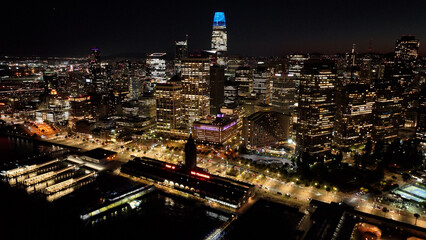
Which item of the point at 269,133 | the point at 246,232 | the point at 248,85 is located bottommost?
the point at 246,232

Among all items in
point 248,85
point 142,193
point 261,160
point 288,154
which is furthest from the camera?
point 248,85

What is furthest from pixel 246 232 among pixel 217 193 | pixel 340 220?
pixel 340 220

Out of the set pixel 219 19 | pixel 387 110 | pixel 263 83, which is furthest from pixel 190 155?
pixel 219 19

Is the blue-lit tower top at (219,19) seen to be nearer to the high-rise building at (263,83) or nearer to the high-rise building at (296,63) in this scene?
the high-rise building at (263,83)

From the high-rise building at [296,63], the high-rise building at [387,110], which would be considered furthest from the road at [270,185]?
the high-rise building at [296,63]

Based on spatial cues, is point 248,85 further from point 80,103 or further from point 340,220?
point 340,220

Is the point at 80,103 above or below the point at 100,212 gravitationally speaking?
above

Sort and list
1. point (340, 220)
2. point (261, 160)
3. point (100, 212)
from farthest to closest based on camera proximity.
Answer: point (261, 160) < point (100, 212) < point (340, 220)
